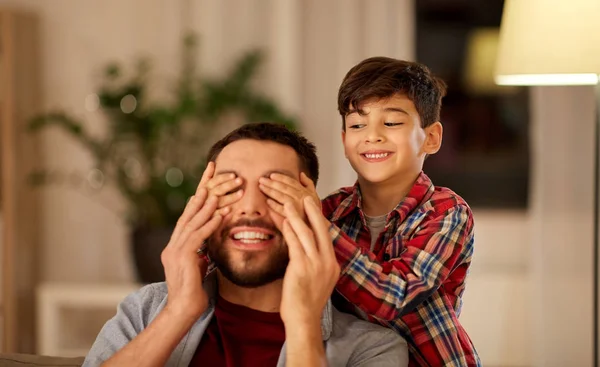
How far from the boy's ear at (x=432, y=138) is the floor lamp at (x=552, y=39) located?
0.60 m

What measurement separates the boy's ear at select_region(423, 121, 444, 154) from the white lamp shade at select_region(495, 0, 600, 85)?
23.5 inches

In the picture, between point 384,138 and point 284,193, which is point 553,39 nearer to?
point 384,138

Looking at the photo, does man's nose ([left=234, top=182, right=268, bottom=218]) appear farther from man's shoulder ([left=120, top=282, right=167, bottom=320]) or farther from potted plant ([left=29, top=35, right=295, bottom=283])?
potted plant ([left=29, top=35, right=295, bottom=283])

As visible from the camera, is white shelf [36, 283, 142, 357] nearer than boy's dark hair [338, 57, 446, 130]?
No

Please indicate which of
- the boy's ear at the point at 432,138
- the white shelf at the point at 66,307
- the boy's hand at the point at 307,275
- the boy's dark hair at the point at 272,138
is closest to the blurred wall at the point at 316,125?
the white shelf at the point at 66,307

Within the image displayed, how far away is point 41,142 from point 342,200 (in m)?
3.24

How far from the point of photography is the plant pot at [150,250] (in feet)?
13.5

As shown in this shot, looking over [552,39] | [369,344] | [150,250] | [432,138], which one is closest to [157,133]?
[150,250]

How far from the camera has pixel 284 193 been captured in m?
1.62

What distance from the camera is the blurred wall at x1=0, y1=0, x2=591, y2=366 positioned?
4.33 meters

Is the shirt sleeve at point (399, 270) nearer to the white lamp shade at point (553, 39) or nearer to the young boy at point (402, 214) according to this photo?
the young boy at point (402, 214)

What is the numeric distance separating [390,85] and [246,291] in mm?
497

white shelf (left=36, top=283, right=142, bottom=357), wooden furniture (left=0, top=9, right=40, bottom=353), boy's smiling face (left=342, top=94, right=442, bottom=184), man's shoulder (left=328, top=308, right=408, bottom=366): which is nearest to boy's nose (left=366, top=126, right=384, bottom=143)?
boy's smiling face (left=342, top=94, right=442, bottom=184)

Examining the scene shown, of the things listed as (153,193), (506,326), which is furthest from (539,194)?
(153,193)
